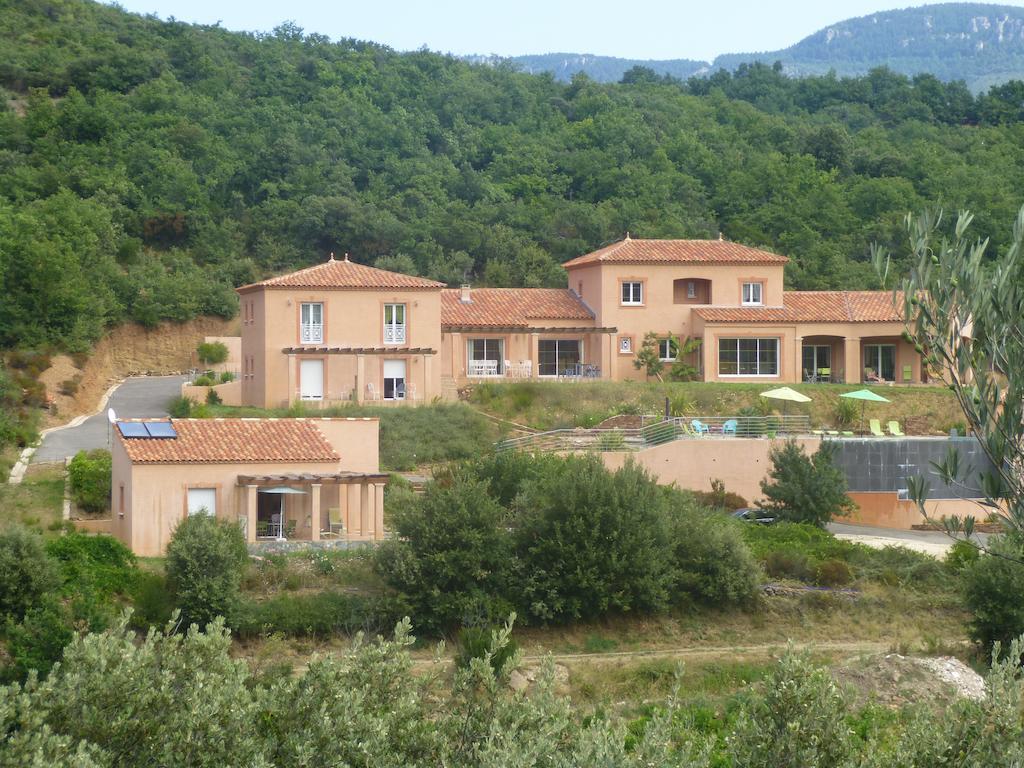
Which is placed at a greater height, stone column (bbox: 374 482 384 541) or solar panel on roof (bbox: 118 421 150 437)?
solar panel on roof (bbox: 118 421 150 437)

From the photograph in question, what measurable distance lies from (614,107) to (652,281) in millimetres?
35704

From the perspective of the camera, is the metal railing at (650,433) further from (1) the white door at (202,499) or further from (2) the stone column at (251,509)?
(1) the white door at (202,499)

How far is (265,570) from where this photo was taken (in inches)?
1207

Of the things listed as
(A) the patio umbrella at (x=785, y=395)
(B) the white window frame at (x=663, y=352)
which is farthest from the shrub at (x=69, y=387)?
(A) the patio umbrella at (x=785, y=395)

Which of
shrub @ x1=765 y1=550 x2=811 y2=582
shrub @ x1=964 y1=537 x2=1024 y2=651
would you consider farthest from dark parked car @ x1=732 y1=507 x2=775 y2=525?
shrub @ x1=964 y1=537 x2=1024 y2=651

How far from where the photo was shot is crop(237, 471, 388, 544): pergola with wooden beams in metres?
32.4

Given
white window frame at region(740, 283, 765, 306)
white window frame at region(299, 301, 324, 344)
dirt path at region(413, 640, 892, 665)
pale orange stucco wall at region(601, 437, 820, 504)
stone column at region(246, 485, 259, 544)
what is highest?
white window frame at region(740, 283, 765, 306)

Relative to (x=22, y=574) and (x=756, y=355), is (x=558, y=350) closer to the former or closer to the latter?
(x=756, y=355)

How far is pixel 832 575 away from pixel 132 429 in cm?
1594

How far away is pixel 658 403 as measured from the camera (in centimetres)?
4309

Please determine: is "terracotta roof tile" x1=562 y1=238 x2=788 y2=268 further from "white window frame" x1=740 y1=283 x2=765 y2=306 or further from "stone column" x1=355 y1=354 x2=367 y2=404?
"stone column" x1=355 y1=354 x2=367 y2=404

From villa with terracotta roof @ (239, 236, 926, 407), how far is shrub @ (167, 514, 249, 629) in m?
14.4

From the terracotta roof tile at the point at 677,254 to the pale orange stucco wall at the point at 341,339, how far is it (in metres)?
6.82

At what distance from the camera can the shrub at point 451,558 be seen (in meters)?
29.7
